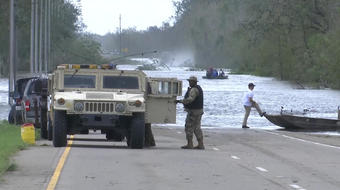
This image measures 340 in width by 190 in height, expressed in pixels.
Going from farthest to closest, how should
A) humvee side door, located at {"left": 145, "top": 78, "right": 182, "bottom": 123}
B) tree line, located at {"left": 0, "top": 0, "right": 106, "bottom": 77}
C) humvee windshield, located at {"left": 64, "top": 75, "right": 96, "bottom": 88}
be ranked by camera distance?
tree line, located at {"left": 0, "top": 0, "right": 106, "bottom": 77} → humvee windshield, located at {"left": 64, "top": 75, "right": 96, "bottom": 88} → humvee side door, located at {"left": 145, "top": 78, "right": 182, "bottom": 123}

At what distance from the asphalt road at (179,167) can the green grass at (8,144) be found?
22cm

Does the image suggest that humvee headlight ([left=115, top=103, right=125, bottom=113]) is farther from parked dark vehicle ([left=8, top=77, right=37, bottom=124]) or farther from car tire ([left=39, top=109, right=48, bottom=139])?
parked dark vehicle ([left=8, top=77, right=37, bottom=124])

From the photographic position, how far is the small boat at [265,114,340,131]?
36031 millimetres

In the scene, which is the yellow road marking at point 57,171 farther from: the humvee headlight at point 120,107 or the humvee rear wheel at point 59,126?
the humvee headlight at point 120,107

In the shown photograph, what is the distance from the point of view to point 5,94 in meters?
77.3

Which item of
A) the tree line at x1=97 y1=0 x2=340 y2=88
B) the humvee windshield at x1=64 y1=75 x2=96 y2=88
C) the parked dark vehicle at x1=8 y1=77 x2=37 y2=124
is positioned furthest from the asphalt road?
the tree line at x1=97 y1=0 x2=340 y2=88

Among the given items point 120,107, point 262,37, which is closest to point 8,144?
point 120,107

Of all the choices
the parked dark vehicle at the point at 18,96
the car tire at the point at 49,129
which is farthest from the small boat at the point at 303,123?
the car tire at the point at 49,129

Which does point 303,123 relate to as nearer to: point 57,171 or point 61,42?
point 57,171

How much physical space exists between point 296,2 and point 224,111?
934 inches

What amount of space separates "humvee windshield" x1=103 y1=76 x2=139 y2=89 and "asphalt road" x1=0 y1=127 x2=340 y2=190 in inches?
60.4

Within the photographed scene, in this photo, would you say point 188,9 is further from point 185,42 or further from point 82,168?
point 82,168

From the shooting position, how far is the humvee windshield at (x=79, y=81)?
22.7m

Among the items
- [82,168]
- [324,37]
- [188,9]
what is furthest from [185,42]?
[82,168]
